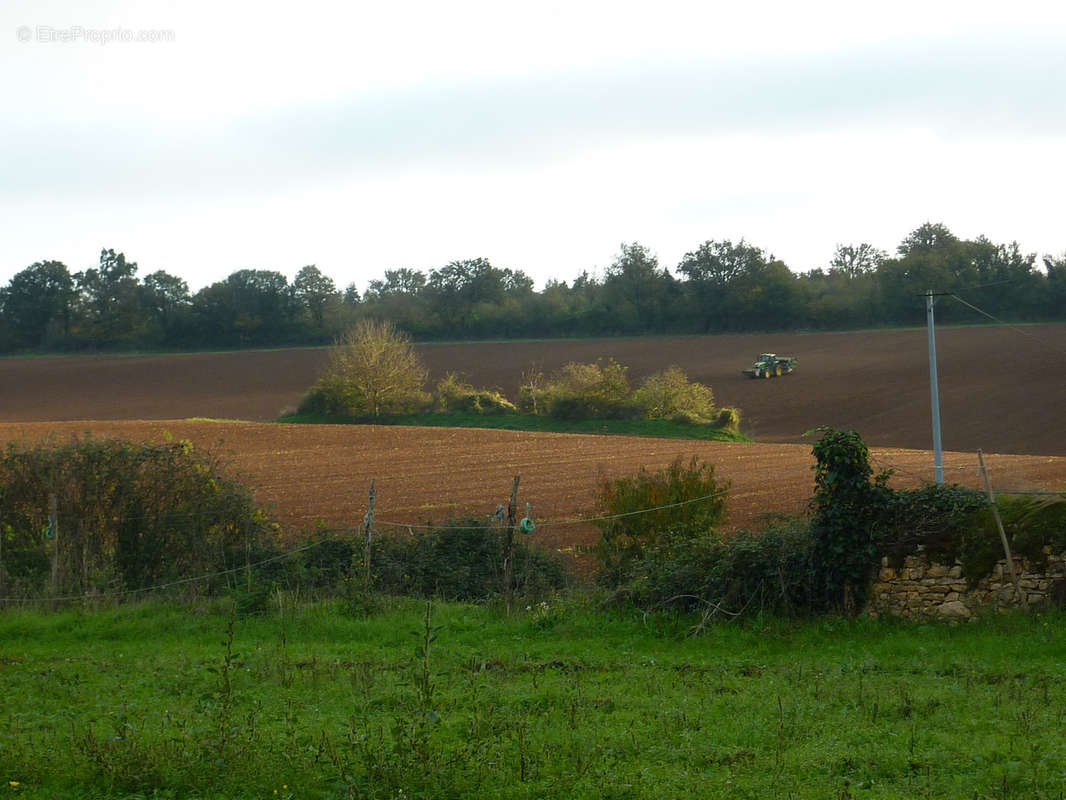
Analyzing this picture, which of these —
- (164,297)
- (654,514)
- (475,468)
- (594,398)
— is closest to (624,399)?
(594,398)

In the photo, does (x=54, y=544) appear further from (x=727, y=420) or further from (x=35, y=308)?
(x=35, y=308)

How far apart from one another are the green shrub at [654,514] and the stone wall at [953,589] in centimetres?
504

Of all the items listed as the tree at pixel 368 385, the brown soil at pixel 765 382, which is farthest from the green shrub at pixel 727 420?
the tree at pixel 368 385

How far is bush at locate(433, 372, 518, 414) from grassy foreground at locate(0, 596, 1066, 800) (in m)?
49.0

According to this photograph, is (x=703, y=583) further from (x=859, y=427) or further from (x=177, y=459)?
(x=859, y=427)

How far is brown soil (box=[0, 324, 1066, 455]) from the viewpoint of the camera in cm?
5481

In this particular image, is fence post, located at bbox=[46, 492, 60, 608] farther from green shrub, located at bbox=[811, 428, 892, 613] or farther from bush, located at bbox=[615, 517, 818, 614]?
green shrub, located at bbox=[811, 428, 892, 613]

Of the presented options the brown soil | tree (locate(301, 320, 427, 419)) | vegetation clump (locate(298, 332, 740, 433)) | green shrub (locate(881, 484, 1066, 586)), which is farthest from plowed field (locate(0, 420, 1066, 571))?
the brown soil

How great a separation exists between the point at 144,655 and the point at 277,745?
515cm

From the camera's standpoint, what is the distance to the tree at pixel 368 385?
6229 cm

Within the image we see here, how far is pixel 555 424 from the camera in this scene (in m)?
58.2

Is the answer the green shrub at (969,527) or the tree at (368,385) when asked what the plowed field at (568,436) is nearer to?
the green shrub at (969,527)

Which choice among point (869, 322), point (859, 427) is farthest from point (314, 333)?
point (859, 427)

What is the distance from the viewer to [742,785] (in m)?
5.98
